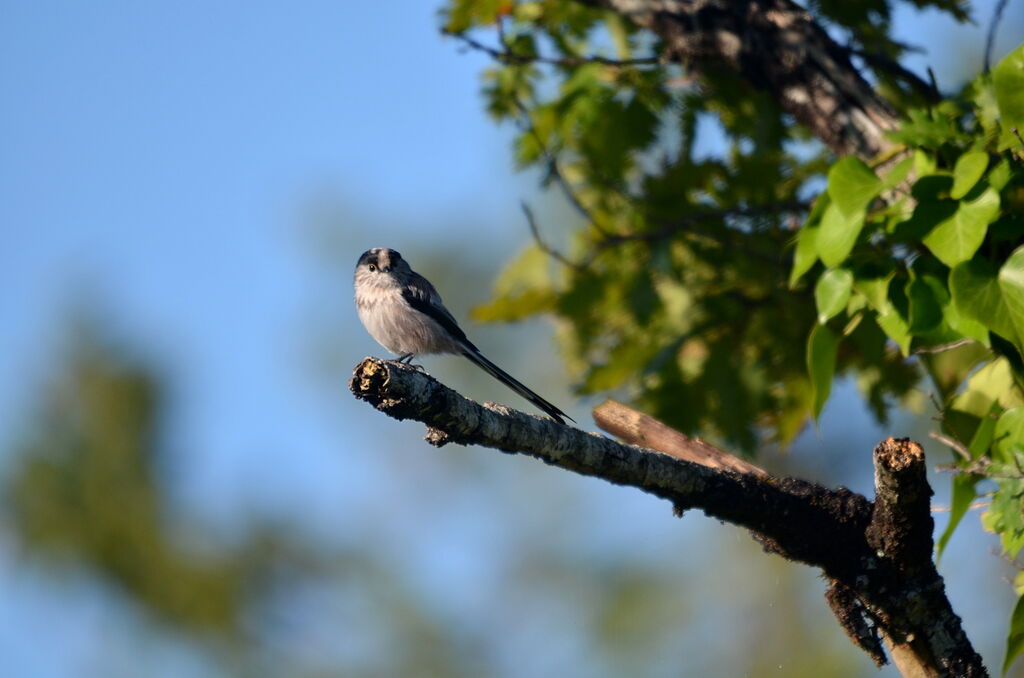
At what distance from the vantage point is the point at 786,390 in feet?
20.8

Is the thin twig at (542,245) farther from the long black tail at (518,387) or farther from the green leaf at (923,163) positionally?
the green leaf at (923,163)

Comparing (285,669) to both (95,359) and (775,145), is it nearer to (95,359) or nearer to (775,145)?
(95,359)

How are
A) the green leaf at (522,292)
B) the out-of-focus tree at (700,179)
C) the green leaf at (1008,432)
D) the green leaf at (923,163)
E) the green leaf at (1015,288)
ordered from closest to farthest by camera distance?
the green leaf at (1015,288)
the green leaf at (1008,432)
the green leaf at (923,163)
the out-of-focus tree at (700,179)
the green leaf at (522,292)

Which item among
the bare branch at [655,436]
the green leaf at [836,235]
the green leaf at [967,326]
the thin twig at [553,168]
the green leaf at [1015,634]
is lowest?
the green leaf at [1015,634]

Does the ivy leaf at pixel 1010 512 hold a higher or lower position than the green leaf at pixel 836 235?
lower

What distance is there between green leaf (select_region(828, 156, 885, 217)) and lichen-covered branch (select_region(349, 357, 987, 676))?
1.01m

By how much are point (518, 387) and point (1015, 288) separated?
2279mm

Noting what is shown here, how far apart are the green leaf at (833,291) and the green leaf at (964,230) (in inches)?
13.8

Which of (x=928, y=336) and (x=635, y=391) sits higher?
(x=635, y=391)

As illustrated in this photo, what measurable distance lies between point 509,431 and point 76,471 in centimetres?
2094

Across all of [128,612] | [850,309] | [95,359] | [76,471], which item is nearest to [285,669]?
[128,612]

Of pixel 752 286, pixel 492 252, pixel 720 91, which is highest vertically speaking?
pixel 492 252

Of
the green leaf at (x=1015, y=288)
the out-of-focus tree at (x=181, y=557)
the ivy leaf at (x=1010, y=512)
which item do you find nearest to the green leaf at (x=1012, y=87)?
the green leaf at (x=1015, y=288)

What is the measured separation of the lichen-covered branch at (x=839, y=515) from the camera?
3.75m
